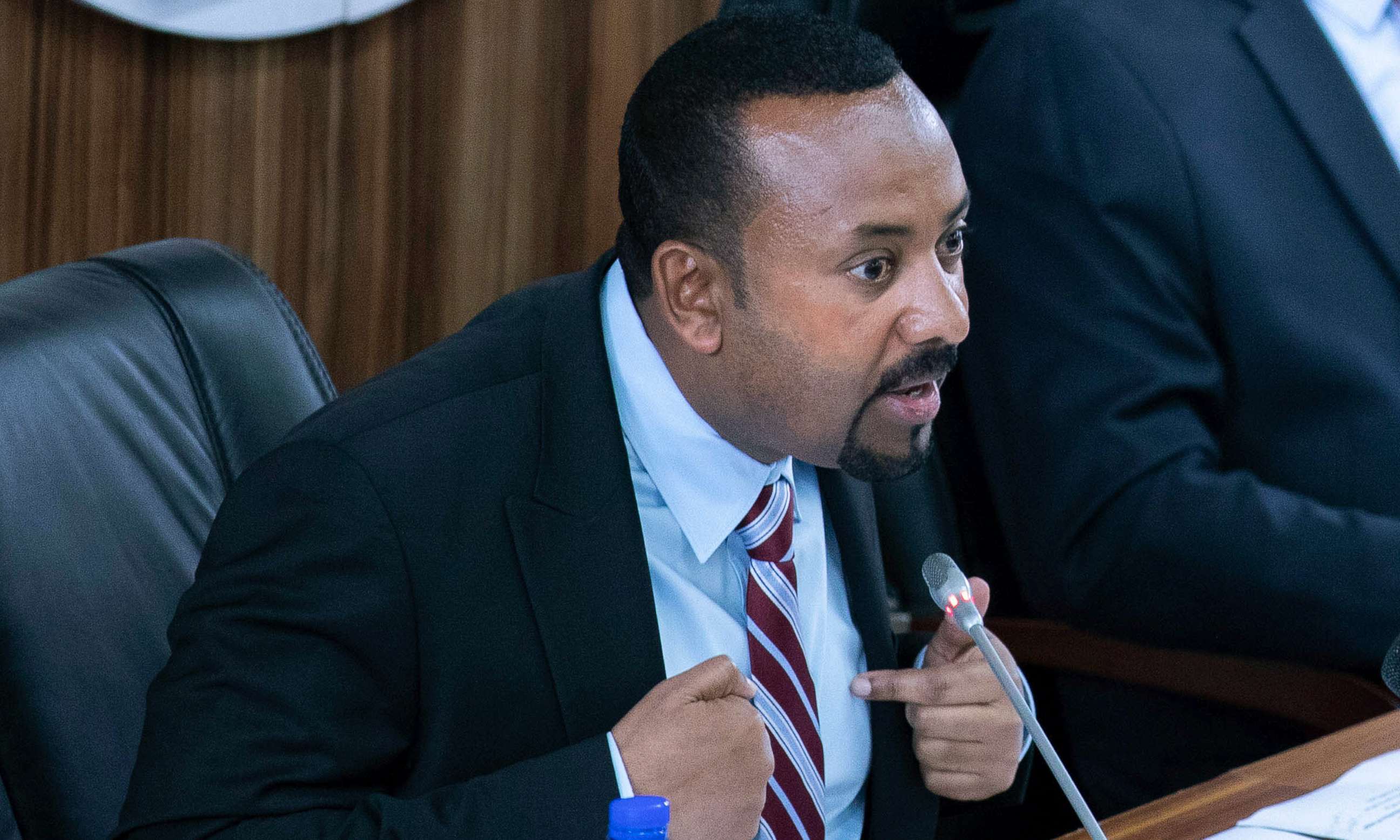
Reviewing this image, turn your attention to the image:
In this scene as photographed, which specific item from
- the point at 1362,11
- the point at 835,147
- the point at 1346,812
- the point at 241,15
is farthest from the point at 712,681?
the point at 1362,11

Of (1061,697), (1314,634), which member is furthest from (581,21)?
(1314,634)

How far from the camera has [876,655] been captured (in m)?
1.19

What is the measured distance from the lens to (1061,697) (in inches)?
65.1

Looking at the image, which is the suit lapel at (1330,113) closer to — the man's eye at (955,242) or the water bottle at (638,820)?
the man's eye at (955,242)

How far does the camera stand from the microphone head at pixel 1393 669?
129 centimetres

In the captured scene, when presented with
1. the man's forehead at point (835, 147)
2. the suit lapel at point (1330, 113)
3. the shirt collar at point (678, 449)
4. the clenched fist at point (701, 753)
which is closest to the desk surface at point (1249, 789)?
the clenched fist at point (701, 753)

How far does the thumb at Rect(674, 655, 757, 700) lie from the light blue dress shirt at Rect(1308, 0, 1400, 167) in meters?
1.24

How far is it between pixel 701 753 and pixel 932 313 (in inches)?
13.2

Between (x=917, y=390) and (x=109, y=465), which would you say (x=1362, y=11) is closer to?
(x=917, y=390)

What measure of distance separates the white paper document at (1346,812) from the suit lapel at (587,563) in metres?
0.42

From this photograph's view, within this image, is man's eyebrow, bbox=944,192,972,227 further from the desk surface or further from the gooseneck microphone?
the desk surface

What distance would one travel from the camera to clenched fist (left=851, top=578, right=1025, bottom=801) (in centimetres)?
109

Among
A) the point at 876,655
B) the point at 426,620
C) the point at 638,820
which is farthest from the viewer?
the point at 876,655

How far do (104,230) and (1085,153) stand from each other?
110 cm
